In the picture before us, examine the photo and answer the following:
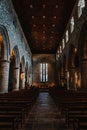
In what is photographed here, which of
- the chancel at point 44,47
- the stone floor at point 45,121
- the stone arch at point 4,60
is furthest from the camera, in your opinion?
the stone arch at point 4,60

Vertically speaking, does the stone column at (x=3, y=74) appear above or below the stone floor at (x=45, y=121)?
above

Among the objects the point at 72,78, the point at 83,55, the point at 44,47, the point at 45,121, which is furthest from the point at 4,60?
the point at 44,47

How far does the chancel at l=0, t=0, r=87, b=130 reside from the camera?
6.24 metres

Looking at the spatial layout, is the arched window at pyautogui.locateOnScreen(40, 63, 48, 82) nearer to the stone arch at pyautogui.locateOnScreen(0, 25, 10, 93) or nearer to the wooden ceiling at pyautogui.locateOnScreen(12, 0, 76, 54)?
the wooden ceiling at pyautogui.locateOnScreen(12, 0, 76, 54)

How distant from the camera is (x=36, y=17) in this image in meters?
23.2

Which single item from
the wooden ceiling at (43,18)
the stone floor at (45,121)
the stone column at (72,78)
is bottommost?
the stone floor at (45,121)

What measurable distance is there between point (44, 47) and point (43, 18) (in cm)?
1648

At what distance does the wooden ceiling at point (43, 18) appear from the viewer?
19.4 meters

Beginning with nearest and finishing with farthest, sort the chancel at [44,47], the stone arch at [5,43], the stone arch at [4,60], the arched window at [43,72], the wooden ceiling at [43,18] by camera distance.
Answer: the chancel at [44,47] < the stone arch at [5,43] < the stone arch at [4,60] < the wooden ceiling at [43,18] < the arched window at [43,72]

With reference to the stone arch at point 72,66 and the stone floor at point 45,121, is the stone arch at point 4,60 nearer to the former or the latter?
the stone floor at point 45,121

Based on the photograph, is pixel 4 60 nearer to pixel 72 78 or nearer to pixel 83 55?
pixel 83 55

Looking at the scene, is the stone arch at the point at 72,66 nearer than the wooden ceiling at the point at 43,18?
No

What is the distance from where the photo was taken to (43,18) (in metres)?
23.7

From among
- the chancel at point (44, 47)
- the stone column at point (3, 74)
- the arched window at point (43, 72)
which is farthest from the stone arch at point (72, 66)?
the arched window at point (43, 72)
